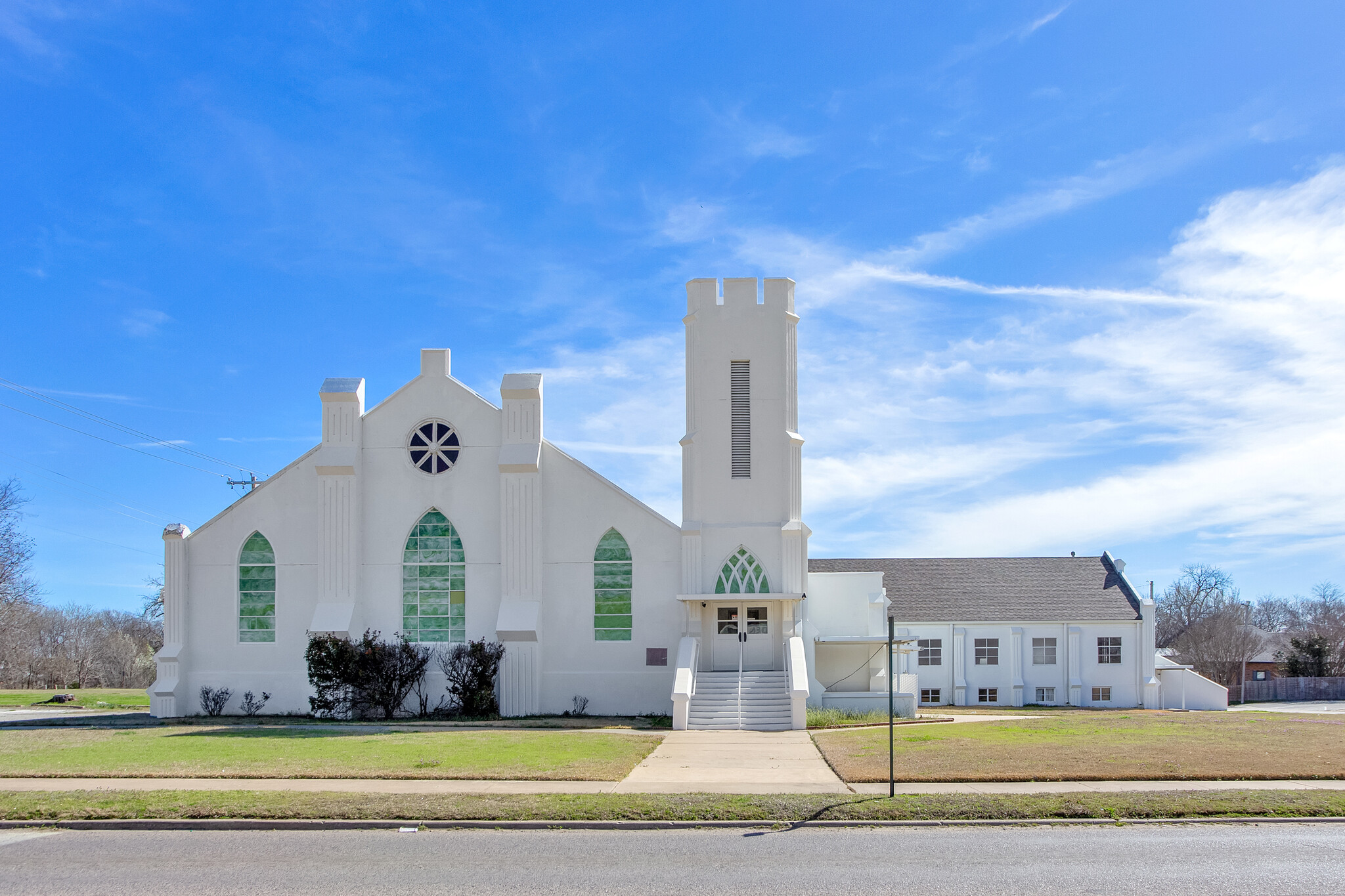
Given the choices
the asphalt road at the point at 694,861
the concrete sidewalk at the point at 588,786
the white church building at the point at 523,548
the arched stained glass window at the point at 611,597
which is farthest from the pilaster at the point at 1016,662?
the asphalt road at the point at 694,861

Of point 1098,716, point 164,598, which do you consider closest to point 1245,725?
point 1098,716

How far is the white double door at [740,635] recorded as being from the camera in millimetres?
30375

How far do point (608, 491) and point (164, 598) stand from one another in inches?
516

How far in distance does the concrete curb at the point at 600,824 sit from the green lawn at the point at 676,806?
4.6 inches

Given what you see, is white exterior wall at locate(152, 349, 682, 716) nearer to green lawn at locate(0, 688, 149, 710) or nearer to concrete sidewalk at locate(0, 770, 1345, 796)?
green lawn at locate(0, 688, 149, 710)

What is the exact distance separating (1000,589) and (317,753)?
2954cm

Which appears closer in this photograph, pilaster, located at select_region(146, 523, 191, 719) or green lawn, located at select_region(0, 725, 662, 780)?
green lawn, located at select_region(0, 725, 662, 780)

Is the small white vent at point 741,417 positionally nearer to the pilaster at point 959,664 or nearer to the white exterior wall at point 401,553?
the white exterior wall at point 401,553

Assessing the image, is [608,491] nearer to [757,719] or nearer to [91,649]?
[757,719]

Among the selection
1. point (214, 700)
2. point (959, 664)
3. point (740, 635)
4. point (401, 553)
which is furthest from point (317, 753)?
point (959, 664)

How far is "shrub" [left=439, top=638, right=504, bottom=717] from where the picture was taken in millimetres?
28750

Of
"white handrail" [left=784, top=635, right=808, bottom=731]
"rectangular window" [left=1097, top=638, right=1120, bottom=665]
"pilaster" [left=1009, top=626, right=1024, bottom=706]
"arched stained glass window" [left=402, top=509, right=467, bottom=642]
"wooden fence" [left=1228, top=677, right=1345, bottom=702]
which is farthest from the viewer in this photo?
"wooden fence" [left=1228, top=677, right=1345, bottom=702]

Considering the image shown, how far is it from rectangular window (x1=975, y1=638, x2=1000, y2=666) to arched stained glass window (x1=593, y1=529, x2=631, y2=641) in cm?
Answer: 1562

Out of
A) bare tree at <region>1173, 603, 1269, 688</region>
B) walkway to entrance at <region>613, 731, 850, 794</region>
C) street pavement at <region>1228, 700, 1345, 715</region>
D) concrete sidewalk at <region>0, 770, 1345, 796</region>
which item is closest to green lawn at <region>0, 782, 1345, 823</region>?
concrete sidewalk at <region>0, 770, 1345, 796</region>
